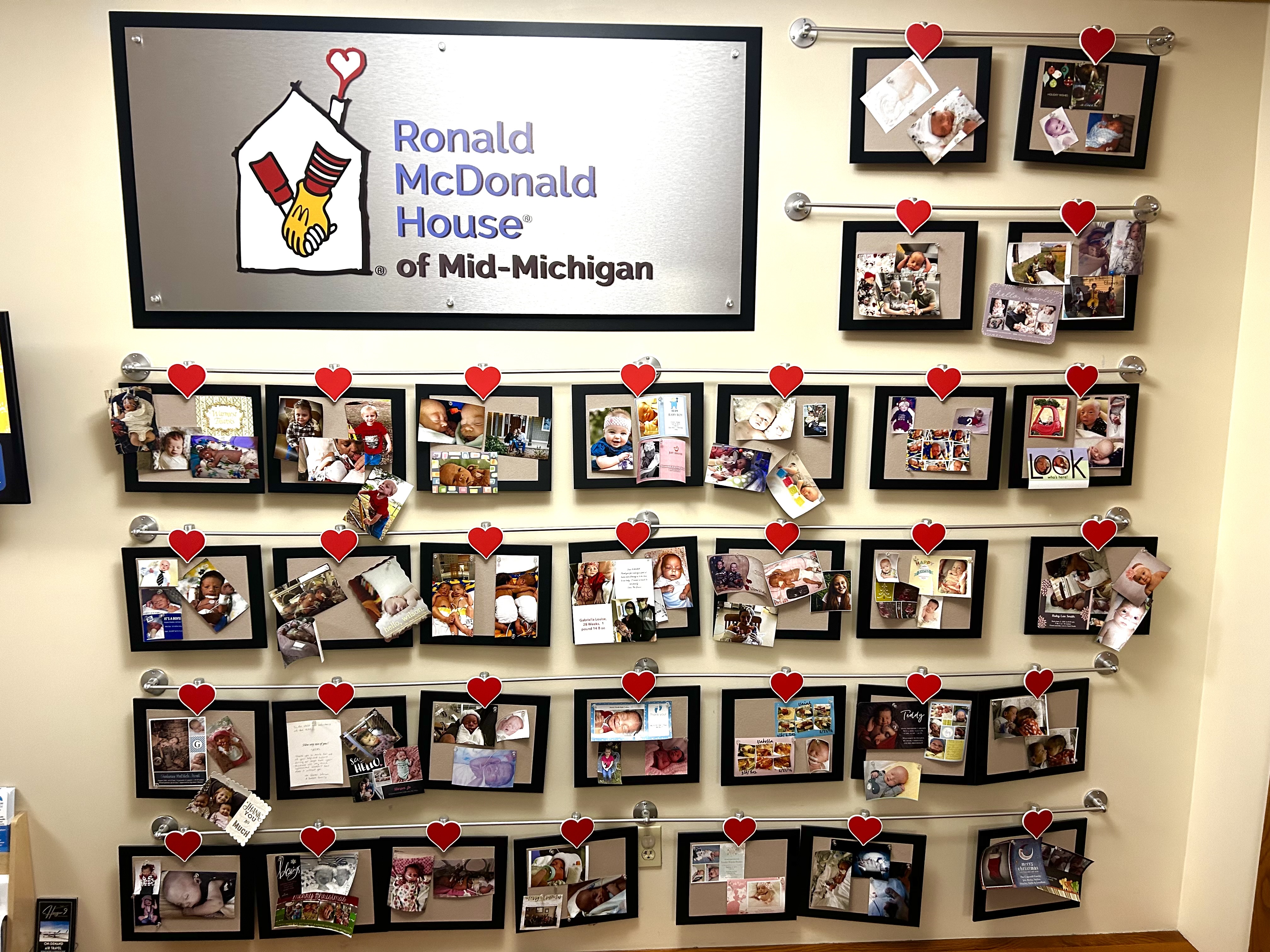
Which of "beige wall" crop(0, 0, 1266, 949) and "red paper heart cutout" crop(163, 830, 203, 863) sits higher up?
"beige wall" crop(0, 0, 1266, 949)

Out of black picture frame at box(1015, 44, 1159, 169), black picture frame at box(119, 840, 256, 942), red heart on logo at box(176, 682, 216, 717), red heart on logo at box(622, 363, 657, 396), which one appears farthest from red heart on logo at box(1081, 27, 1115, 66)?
black picture frame at box(119, 840, 256, 942)

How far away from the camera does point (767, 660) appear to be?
1470 millimetres

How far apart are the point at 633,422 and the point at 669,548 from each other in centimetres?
24

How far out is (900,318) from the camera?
138 cm

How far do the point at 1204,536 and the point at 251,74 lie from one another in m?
1.89

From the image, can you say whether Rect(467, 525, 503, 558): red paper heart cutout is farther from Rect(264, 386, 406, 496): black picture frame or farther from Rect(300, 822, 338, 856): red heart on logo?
Rect(300, 822, 338, 856): red heart on logo

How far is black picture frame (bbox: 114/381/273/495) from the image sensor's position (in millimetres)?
1338

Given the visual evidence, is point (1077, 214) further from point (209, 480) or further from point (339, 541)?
point (209, 480)

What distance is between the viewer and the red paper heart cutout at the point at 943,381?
1401mm

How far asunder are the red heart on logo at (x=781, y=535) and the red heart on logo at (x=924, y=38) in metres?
0.84

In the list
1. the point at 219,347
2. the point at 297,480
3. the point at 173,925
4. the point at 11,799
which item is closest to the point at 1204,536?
the point at 297,480

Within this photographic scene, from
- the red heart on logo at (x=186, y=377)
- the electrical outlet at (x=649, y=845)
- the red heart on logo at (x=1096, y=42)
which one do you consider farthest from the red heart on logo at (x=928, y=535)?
the red heart on logo at (x=186, y=377)

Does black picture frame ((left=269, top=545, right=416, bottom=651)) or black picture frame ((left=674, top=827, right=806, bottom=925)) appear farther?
black picture frame ((left=674, top=827, right=806, bottom=925))

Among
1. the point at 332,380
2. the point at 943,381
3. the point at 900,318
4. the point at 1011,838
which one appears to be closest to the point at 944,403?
the point at 943,381
